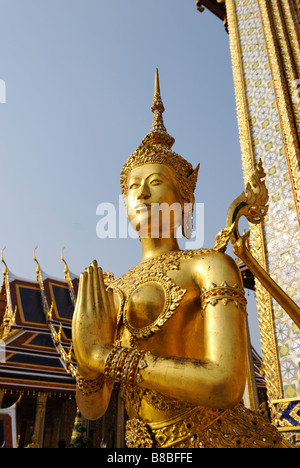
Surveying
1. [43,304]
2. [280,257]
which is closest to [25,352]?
[43,304]

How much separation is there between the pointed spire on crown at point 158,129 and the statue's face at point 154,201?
9.2 inches

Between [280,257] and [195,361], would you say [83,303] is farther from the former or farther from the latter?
[280,257]

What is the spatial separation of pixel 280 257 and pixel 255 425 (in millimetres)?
1816

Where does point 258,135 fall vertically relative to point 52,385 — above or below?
above

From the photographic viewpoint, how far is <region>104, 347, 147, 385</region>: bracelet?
1250 millimetres

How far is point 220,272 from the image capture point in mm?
1405

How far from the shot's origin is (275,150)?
3354 mm

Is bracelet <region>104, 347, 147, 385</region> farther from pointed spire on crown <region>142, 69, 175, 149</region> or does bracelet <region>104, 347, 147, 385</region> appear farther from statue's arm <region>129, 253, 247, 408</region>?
pointed spire on crown <region>142, 69, 175, 149</region>

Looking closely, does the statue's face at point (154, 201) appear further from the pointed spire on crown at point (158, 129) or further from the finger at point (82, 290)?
the finger at point (82, 290)

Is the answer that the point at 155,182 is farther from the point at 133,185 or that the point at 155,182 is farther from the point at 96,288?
the point at 96,288

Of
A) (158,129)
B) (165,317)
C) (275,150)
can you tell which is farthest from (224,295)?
(275,150)

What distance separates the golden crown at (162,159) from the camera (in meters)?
1.80

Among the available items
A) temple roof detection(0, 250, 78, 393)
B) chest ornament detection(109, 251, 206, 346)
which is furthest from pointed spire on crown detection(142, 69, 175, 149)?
temple roof detection(0, 250, 78, 393)

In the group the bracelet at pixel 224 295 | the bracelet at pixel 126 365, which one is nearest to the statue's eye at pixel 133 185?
the bracelet at pixel 224 295
